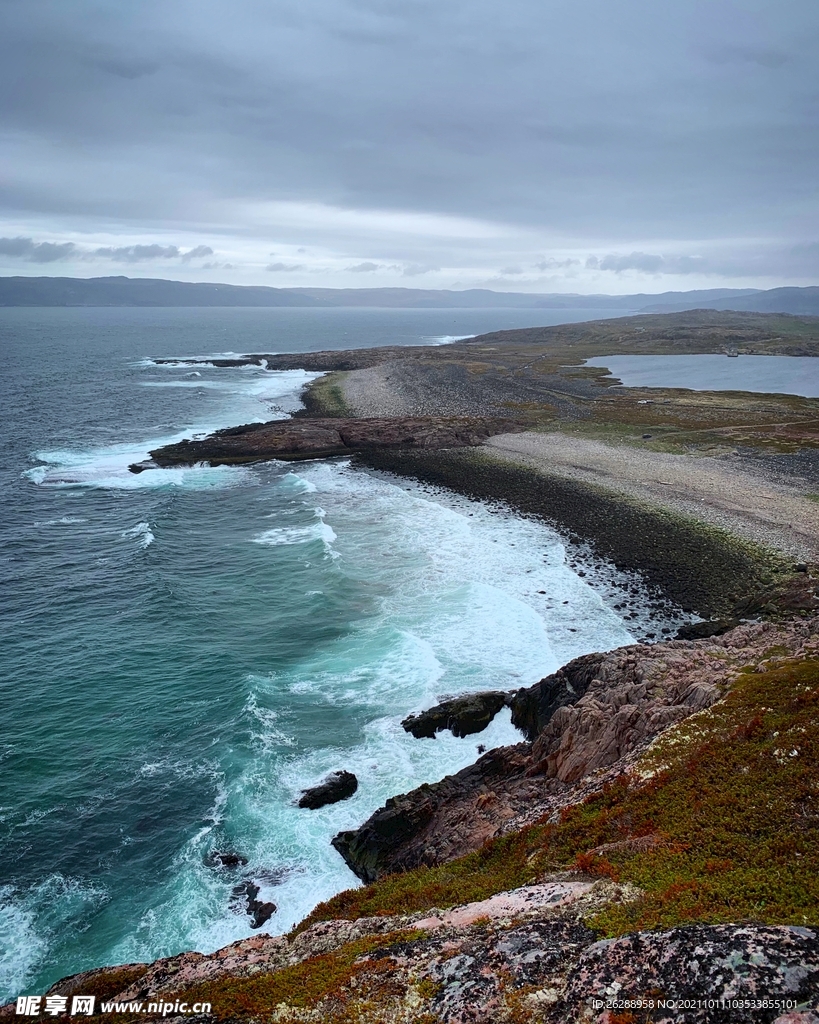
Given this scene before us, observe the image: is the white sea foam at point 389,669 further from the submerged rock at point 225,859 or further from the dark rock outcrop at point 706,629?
the dark rock outcrop at point 706,629

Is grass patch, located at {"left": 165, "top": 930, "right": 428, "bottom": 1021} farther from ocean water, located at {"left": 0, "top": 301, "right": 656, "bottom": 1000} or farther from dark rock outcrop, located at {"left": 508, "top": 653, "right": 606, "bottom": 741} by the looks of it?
dark rock outcrop, located at {"left": 508, "top": 653, "right": 606, "bottom": 741}

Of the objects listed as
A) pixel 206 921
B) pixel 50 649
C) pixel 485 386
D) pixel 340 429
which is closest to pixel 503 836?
pixel 206 921

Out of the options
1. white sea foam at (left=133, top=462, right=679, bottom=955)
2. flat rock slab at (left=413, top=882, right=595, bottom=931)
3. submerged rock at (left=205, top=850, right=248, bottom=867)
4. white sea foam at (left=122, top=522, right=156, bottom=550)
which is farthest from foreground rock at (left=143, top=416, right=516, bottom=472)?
flat rock slab at (left=413, top=882, right=595, bottom=931)

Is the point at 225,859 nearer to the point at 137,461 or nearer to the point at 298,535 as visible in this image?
the point at 298,535

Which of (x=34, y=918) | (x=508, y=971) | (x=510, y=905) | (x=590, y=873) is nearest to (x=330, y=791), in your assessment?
(x=34, y=918)

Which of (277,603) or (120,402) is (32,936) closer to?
(277,603)
